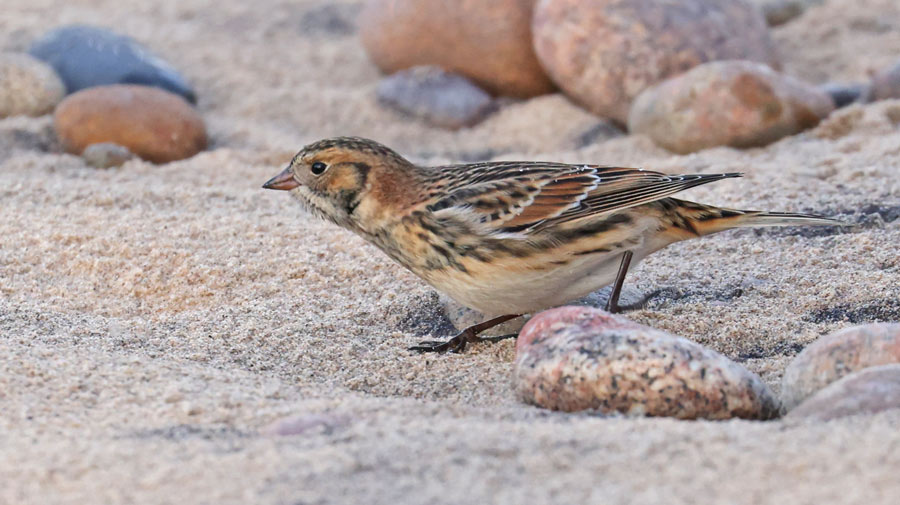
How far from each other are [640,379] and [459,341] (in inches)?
44.8

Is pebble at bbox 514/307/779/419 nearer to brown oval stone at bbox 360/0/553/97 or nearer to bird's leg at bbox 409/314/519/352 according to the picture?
bird's leg at bbox 409/314/519/352

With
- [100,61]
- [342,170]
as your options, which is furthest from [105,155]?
[342,170]

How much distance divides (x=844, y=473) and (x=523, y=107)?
5.98m

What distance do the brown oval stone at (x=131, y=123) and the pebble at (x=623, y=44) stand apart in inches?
109

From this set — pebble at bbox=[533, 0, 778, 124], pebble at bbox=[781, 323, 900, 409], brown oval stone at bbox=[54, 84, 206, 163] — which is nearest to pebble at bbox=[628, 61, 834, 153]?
pebble at bbox=[533, 0, 778, 124]

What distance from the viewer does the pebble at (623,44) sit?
7.78m

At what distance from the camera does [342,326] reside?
14.5ft

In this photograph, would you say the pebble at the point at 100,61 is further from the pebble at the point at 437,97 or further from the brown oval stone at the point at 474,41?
the brown oval stone at the point at 474,41

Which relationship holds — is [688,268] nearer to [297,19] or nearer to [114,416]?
[114,416]

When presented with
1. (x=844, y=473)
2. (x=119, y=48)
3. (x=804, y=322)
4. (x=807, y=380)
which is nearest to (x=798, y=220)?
(x=804, y=322)

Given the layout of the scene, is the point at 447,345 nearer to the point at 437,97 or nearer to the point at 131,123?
the point at 131,123

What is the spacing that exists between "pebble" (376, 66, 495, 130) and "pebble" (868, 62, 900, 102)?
283cm

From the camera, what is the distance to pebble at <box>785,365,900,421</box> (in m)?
3.00

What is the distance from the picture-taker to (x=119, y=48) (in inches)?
330
